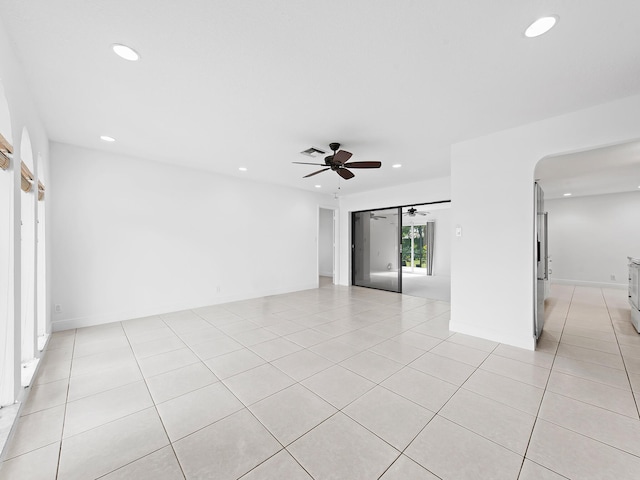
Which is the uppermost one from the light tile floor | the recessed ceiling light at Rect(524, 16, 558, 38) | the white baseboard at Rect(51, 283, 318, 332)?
the recessed ceiling light at Rect(524, 16, 558, 38)

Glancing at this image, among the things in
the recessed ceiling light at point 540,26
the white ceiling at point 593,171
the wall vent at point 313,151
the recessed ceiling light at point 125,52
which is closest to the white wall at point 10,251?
the recessed ceiling light at point 125,52

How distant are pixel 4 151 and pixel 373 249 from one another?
23.3 ft

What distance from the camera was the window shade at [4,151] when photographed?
1782 mm

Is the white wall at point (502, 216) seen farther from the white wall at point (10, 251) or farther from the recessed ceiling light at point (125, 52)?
the white wall at point (10, 251)

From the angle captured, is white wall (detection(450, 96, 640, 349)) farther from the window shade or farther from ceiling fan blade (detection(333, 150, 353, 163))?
the window shade

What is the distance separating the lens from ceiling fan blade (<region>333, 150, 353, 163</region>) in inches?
131

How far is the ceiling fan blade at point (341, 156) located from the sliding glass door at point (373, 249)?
4.17 metres

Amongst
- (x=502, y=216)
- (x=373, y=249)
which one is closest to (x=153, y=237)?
(x=502, y=216)

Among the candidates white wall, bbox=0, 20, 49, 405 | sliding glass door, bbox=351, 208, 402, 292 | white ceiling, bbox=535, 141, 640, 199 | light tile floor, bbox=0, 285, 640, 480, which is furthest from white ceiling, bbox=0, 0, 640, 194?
sliding glass door, bbox=351, 208, 402, 292

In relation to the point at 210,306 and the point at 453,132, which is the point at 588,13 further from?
the point at 210,306

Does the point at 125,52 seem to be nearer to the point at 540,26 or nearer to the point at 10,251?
the point at 10,251

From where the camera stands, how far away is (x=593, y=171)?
4.85 metres

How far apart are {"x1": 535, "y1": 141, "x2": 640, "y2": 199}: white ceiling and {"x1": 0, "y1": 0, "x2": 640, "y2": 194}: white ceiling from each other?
139 centimetres

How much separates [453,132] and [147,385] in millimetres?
4406
